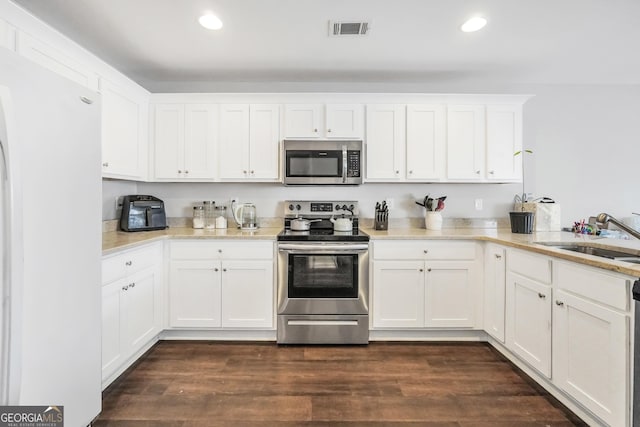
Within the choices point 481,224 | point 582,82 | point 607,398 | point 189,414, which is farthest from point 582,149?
point 189,414

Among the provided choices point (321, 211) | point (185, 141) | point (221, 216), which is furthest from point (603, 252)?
point (185, 141)

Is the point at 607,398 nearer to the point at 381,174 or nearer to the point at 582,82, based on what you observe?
the point at 381,174

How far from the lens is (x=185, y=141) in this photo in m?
2.96

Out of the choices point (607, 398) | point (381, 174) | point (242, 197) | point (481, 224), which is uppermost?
point (381, 174)

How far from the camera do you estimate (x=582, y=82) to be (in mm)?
3244

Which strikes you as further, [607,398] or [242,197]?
[242,197]

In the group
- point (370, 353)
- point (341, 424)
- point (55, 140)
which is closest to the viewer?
point (55, 140)

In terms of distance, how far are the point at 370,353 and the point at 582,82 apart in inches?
138

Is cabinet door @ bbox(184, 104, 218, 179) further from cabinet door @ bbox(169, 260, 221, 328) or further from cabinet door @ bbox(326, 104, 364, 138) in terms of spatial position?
cabinet door @ bbox(326, 104, 364, 138)

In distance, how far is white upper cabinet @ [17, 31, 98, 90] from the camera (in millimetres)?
1646

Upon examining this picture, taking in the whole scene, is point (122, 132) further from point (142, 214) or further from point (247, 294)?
point (247, 294)

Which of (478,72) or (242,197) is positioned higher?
(478,72)

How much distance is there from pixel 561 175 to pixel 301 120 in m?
2.80
